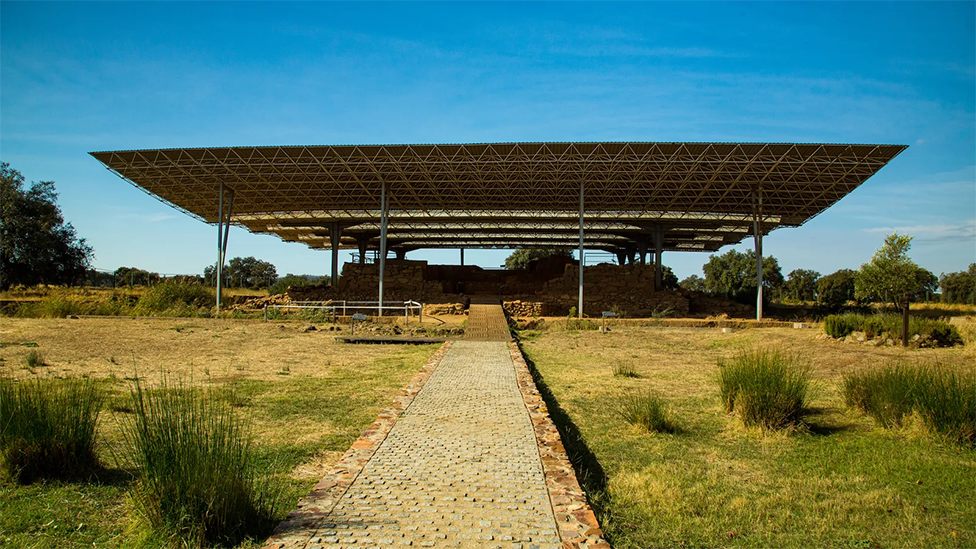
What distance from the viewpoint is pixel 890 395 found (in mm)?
7414

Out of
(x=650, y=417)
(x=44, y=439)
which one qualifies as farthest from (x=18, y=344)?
(x=650, y=417)

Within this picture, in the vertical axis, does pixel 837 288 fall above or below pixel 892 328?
above

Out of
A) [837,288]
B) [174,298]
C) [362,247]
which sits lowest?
[174,298]

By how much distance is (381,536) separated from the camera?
3.74m

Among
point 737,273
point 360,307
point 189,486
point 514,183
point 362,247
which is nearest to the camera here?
point 189,486

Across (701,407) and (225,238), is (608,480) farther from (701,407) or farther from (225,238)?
(225,238)

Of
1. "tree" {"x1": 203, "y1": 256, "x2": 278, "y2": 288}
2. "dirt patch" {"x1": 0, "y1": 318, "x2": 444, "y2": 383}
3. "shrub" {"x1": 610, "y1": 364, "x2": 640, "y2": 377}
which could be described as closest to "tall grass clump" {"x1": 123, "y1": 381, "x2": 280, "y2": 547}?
"dirt patch" {"x1": 0, "y1": 318, "x2": 444, "y2": 383}

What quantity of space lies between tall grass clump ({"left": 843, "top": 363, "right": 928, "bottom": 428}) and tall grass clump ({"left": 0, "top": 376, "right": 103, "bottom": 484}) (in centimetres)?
907

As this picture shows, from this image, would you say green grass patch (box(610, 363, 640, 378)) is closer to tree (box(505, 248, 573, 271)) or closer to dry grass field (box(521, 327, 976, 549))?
dry grass field (box(521, 327, 976, 549))

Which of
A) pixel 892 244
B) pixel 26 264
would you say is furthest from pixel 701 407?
pixel 26 264

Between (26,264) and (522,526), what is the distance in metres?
45.5

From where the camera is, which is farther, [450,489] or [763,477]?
[763,477]

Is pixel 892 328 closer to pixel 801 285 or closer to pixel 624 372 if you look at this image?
pixel 624 372

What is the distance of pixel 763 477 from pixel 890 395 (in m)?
2.98
